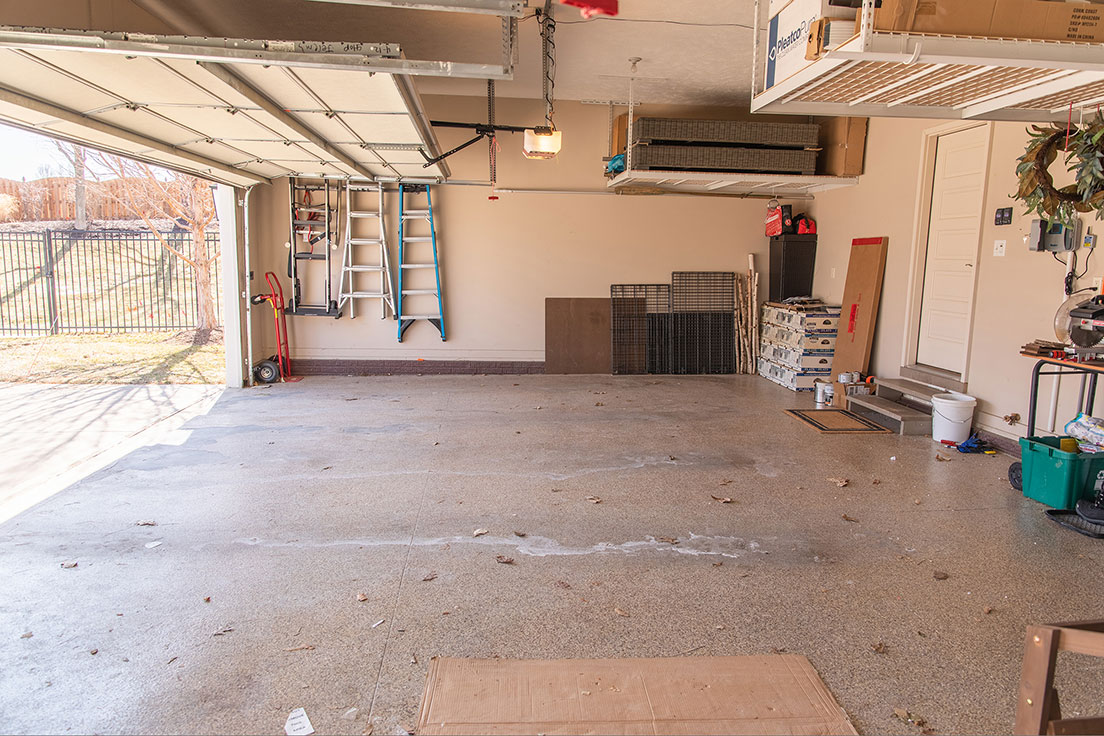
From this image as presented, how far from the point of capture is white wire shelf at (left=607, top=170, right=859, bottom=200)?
298 inches

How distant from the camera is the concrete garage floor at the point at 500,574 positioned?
7.98 feet

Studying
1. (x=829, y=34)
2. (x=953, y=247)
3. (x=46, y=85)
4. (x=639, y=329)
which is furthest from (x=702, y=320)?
(x=46, y=85)

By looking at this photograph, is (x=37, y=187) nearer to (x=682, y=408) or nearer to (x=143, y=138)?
(x=143, y=138)

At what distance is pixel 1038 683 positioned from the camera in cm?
151

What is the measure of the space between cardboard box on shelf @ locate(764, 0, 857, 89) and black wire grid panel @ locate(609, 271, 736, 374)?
17.1 feet

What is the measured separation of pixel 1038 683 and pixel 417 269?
816 centimetres

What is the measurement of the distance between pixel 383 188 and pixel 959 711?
8108 mm

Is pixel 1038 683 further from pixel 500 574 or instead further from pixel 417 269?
pixel 417 269

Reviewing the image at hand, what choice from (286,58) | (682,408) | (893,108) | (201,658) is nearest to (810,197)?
(682,408)

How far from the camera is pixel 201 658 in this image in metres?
2.58

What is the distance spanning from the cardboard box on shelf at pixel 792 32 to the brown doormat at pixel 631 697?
297cm

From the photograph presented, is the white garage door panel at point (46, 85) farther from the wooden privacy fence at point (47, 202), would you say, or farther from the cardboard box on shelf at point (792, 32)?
the wooden privacy fence at point (47, 202)

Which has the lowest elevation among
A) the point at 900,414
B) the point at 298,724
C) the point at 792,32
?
the point at 298,724

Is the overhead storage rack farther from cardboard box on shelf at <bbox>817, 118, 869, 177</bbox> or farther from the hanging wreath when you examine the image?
cardboard box on shelf at <bbox>817, 118, 869, 177</bbox>
